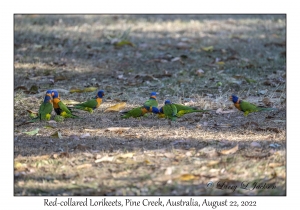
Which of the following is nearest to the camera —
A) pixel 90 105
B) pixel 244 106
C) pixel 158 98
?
pixel 244 106

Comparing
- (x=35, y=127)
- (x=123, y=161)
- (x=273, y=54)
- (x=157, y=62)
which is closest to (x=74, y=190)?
(x=123, y=161)

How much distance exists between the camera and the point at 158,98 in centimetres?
766

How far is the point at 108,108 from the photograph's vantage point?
6898 millimetres

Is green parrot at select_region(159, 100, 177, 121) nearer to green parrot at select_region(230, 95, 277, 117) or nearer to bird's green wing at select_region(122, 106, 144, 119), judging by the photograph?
bird's green wing at select_region(122, 106, 144, 119)

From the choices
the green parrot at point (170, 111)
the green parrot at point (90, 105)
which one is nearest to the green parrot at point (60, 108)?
the green parrot at point (90, 105)

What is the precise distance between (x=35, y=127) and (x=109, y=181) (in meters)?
1.93

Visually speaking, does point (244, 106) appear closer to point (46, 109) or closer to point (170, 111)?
point (170, 111)

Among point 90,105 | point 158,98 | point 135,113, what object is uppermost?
point 158,98

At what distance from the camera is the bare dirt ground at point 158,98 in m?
4.55

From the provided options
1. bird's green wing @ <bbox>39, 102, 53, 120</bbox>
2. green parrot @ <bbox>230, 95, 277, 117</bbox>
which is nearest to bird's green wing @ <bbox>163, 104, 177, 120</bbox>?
green parrot @ <bbox>230, 95, 277, 117</bbox>

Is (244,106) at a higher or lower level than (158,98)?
lower

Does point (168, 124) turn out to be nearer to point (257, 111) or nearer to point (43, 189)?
point (257, 111)

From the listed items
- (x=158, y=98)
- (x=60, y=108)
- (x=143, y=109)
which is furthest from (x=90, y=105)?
(x=158, y=98)

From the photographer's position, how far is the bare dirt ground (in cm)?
455
